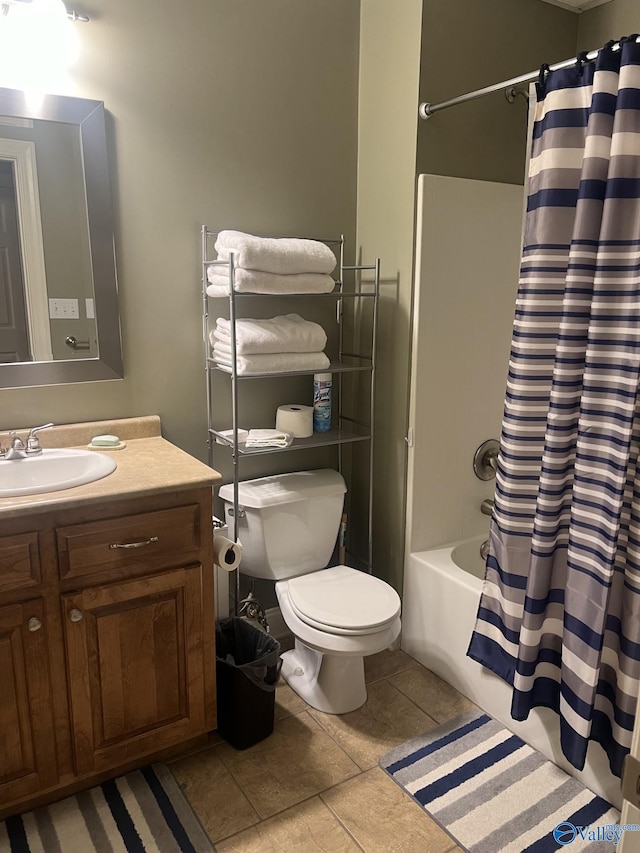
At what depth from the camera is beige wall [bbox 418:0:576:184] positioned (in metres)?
2.17

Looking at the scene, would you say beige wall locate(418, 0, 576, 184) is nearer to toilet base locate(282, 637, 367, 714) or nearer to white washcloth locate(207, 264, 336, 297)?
white washcloth locate(207, 264, 336, 297)

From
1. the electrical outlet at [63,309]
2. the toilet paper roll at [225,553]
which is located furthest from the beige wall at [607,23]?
the toilet paper roll at [225,553]

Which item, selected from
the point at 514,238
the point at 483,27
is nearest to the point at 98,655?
the point at 514,238

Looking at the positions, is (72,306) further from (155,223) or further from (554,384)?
(554,384)

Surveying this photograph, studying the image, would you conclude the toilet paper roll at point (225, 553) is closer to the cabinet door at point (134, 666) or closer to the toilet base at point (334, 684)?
the cabinet door at point (134, 666)

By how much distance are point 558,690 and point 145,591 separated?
46.9 inches

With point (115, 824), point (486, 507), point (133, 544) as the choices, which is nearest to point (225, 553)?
point (133, 544)

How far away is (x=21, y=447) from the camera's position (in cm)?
187

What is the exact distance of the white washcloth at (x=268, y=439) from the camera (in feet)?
7.27

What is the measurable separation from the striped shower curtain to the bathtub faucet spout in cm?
68

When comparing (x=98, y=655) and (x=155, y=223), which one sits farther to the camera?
(x=155, y=223)

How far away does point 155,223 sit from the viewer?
83.3 inches

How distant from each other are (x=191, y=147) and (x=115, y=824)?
2.01m

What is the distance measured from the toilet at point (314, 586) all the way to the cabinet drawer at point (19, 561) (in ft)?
2.53
